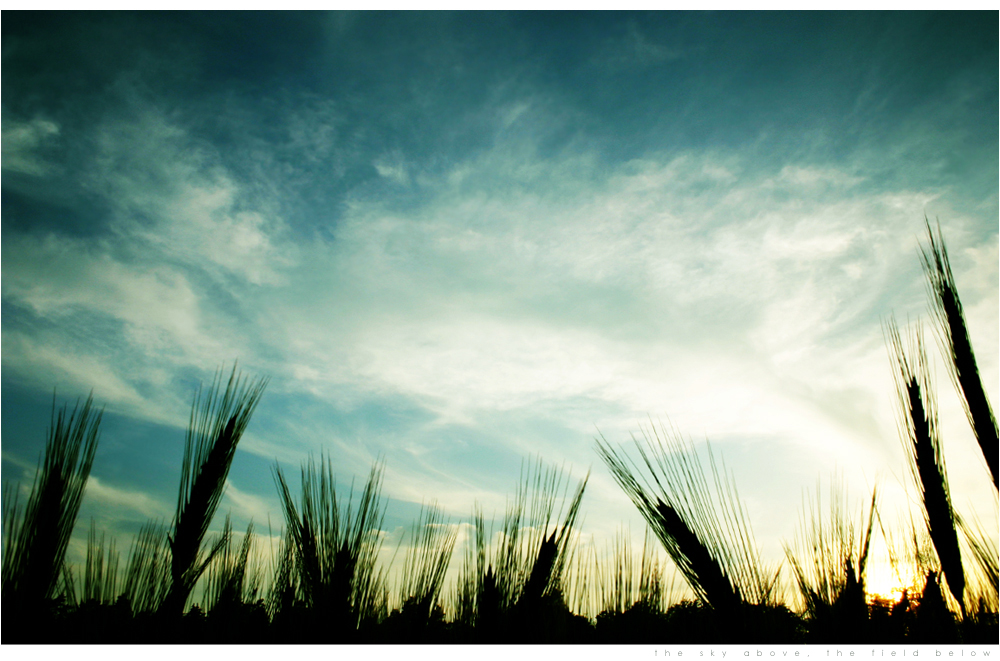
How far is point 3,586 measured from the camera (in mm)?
2166

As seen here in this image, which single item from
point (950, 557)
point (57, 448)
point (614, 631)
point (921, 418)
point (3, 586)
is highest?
point (921, 418)

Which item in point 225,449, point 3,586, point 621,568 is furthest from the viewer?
point 621,568

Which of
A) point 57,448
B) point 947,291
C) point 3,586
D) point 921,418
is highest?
point 947,291

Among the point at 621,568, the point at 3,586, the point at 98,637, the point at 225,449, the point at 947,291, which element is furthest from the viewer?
the point at 621,568

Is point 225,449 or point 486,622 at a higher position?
point 225,449

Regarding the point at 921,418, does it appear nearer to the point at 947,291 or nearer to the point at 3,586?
the point at 947,291

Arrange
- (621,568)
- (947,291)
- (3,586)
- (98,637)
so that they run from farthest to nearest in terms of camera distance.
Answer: (621,568)
(98,637)
(947,291)
(3,586)

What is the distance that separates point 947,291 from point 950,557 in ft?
4.70

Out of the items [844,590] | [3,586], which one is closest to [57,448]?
[3,586]
